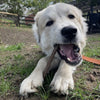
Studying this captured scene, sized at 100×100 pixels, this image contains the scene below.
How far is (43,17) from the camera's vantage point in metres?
2.72

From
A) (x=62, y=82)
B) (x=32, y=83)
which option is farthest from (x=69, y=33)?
(x=32, y=83)

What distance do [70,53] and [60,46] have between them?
23cm

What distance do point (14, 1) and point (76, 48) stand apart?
2590 cm

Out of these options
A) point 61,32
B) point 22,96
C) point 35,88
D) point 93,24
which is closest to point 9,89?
point 22,96

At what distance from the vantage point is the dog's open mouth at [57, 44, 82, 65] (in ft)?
6.53

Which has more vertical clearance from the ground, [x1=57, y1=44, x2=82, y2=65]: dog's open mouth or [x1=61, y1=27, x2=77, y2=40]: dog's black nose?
[x1=61, y1=27, x2=77, y2=40]: dog's black nose

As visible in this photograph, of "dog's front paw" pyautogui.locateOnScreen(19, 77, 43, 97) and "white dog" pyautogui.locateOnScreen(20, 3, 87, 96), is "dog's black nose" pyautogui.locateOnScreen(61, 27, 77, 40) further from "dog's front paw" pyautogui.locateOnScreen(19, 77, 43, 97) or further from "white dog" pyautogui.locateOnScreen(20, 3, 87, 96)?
"dog's front paw" pyautogui.locateOnScreen(19, 77, 43, 97)

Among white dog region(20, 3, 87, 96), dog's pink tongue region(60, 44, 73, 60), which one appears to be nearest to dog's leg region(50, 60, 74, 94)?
white dog region(20, 3, 87, 96)

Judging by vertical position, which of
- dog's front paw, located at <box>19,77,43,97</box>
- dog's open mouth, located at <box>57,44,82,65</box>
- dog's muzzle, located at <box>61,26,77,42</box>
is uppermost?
dog's muzzle, located at <box>61,26,77,42</box>

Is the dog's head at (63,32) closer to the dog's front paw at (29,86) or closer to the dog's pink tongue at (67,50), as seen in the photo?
the dog's pink tongue at (67,50)

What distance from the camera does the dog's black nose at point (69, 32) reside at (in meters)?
1.91

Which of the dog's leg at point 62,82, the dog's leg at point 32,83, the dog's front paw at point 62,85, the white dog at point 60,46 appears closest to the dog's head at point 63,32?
the white dog at point 60,46

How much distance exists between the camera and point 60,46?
2209 mm

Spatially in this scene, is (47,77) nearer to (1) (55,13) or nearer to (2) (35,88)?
(2) (35,88)
